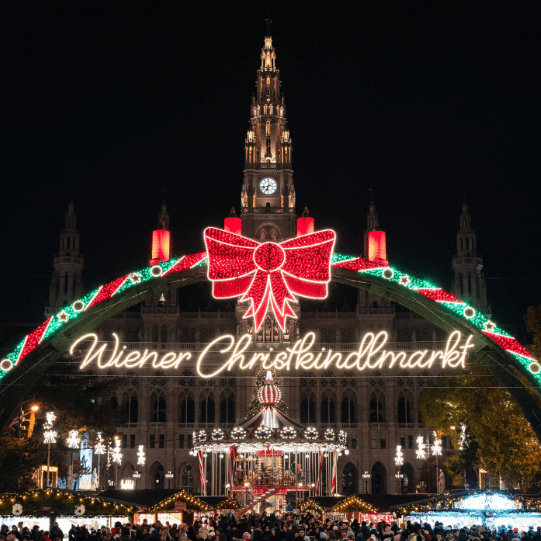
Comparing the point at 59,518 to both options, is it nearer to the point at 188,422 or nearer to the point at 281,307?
the point at 281,307

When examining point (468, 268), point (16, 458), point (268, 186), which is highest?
point (268, 186)

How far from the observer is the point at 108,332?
69.4 metres

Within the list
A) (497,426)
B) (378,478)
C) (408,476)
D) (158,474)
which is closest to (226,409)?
(158,474)

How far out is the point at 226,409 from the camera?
6588 cm

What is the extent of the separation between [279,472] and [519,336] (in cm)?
3964

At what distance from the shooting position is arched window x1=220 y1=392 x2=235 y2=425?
6619cm

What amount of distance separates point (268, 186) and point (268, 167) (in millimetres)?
1593

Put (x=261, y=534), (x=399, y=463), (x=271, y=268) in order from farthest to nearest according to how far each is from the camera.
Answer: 1. (x=399, y=463)
2. (x=271, y=268)
3. (x=261, y=534)

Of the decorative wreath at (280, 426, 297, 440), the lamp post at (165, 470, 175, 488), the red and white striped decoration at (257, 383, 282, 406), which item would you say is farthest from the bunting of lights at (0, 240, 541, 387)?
the lamp post at (165, 470, 175, 488)

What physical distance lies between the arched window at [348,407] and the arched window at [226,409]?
27.1ft

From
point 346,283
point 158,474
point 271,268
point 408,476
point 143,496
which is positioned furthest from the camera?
point 158,474

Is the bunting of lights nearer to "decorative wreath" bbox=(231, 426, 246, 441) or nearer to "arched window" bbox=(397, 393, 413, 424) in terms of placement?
"decorative wreath" bbox=(231, 426, 246, 441)

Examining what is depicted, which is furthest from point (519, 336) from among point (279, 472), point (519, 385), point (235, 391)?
point (519, 385)

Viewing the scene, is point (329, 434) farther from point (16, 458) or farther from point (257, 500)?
point (16, 458)
